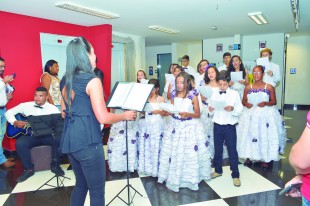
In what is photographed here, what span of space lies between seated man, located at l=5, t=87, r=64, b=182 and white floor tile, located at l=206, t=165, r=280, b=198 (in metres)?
2.03

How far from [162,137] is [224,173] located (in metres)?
0.95

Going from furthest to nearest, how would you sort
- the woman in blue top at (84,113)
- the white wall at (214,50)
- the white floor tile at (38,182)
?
the white wall at (214,50) → the white floor tile at (38,182) → the woman in blue top at (84,113)

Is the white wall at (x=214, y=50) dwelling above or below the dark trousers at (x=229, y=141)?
above

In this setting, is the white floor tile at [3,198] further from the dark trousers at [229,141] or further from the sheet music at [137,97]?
the dark trousers at [229,141]

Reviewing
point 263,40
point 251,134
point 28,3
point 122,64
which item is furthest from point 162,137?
point 263,40

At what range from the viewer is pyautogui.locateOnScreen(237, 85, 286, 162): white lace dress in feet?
11.1

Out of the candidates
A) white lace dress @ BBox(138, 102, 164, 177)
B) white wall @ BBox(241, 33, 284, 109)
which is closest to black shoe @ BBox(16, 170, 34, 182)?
white lace dress @ BBox(138, 102, 164, 177)

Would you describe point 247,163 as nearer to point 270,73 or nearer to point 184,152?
point 184,152

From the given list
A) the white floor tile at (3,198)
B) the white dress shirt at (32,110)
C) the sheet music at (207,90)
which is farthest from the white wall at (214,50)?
the white floor tile at (3,198)

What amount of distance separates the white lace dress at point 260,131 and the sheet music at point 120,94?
1.91 metres

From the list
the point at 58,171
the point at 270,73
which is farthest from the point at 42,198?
the point at 270,73

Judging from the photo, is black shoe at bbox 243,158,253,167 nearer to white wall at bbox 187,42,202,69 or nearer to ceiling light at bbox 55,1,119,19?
ceiling light at bbox 55,1,119,19

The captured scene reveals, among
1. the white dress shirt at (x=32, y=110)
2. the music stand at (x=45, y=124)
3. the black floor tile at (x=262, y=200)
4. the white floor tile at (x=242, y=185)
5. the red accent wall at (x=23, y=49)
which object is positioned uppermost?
the red accent wall at (x=23, y=49)

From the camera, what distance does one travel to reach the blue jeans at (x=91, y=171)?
1.64 metres
